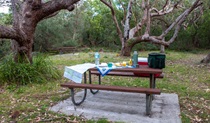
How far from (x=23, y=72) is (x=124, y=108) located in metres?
2.89

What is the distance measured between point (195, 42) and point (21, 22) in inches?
623

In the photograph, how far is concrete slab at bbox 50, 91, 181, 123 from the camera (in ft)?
10.1

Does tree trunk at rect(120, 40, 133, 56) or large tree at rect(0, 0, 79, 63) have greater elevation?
large tree at rect(0, 0, 79, 63)

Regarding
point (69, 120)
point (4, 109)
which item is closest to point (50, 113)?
point (69, 120)

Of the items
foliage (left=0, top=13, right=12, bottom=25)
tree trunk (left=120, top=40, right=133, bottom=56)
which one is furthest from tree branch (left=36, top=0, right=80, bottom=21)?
foliage (left=0, top=13, right=12, bottom=25)

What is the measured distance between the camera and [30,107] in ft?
11.8

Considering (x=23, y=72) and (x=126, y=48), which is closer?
(x=23, y=72)

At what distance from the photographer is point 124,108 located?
11.6 feet

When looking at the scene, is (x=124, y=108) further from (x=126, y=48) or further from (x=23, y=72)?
(x=126, y=48)

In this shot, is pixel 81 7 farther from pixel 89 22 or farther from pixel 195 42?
pixel 195 42

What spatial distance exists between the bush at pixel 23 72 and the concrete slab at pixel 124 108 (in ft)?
5.14

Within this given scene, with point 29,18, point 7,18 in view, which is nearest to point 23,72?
point 29,18

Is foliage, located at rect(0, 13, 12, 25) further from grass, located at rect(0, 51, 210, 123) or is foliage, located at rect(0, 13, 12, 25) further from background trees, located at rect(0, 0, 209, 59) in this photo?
grass, located at rect(0, 51, 210, 123)

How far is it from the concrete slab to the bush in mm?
1567
